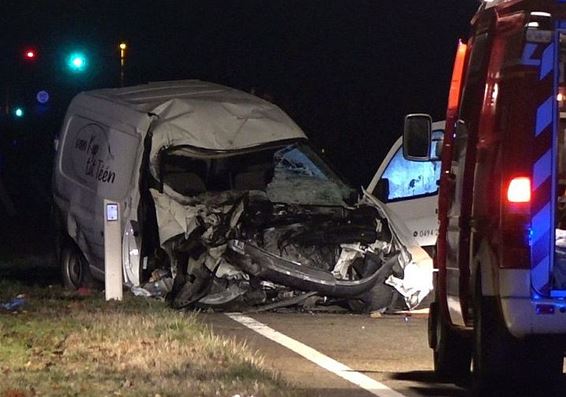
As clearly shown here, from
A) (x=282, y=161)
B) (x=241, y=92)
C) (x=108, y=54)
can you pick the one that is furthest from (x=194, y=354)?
(x=108, y=54)

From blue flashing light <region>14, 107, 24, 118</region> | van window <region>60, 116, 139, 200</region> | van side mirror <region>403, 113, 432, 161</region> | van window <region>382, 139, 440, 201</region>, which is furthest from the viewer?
blue flashing light <region>14, 107, 24, 118</region>

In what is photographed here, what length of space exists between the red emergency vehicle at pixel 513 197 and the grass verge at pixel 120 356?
1.38m

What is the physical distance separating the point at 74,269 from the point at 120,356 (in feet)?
20.2

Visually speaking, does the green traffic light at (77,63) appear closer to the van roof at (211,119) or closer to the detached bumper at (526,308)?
the van roof at (211,119)

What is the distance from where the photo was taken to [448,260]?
30.3 ft

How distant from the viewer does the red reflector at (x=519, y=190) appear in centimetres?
730

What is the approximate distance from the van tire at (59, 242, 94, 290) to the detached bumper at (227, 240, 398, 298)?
2676 millimetres

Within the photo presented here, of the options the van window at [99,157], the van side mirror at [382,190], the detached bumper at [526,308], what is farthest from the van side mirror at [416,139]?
the van side mirror at [382,190]

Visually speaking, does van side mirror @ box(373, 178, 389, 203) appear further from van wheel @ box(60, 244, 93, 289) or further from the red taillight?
the red taillight

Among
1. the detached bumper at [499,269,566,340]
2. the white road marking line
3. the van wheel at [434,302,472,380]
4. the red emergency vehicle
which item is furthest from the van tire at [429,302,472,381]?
the detached bumper at [499,269,566,340]

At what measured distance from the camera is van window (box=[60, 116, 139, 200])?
14297 mm

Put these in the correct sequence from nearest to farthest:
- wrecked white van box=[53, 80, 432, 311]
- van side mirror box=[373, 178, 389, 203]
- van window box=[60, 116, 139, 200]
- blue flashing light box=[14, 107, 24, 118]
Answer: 1. wrecked white van box=[53, 80, 432, 311]
2. van window box=[60, 116, 139, 200]
3. van side mirror box=[373, 178, 389, 203]
4. blue flashing light box=[14, 107, 24, 118]

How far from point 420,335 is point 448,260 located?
296 centimetres

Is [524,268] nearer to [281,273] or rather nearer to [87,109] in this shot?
[281,273]
